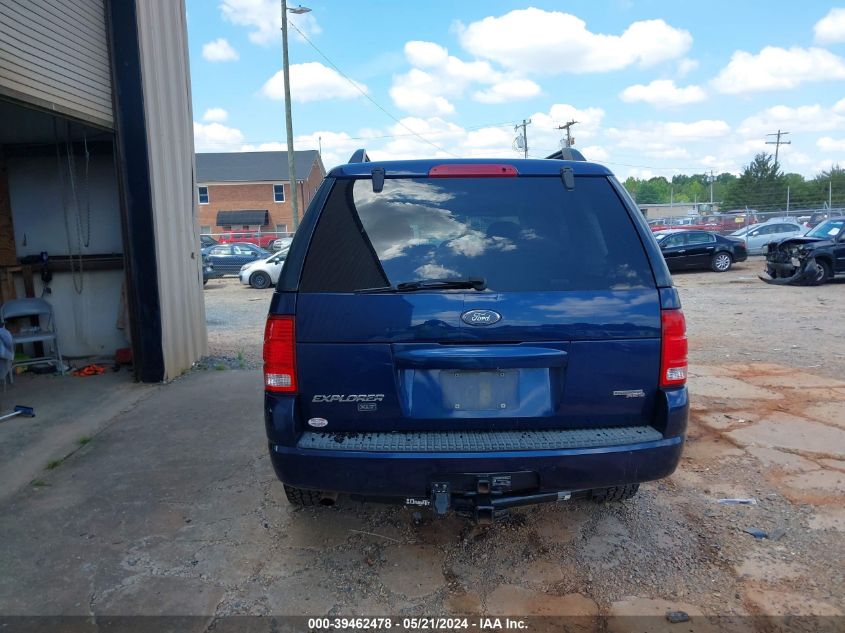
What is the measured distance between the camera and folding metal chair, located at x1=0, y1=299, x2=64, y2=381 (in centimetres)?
664

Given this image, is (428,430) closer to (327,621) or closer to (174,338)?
(327,621)

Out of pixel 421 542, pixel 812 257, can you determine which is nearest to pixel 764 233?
pixel 812 257

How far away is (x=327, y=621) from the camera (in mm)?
2635

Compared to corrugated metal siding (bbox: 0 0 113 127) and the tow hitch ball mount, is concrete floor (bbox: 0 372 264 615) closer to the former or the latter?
the tow hitch ball mount

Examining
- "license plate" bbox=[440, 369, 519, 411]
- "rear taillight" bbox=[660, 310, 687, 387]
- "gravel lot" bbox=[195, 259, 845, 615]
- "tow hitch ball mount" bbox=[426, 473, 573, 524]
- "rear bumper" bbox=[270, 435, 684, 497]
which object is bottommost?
"gravel lot" bbox=[195, 259, 845, 615]

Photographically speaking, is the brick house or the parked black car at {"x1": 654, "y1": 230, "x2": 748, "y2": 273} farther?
the brick house

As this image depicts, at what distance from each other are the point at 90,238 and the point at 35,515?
5053 mm

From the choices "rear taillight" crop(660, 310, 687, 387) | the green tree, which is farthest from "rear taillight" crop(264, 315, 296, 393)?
the green tree

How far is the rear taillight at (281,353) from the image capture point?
2.65 metres

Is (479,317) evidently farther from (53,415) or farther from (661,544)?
(53,415)

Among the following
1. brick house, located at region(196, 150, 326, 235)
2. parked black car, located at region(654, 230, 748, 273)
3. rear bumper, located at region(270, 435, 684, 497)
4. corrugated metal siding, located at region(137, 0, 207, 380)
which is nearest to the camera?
rear bumper, located at region(270, 435, 684, 497)

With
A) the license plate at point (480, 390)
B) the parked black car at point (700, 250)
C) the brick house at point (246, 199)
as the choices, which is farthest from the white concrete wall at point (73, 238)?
the brick house at point (246, 199)

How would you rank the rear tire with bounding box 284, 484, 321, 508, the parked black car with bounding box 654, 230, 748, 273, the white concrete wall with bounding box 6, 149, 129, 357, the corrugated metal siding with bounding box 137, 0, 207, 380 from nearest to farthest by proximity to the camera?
the rear tire with bounding box 284, 484, 321, 508
the corrugated metal siding with bounding box 137, 0, 207, 380
the white concrete wall with bounding box 6, 149, 129, 357
the parked black car with bounding box 654, 230, 748, 273

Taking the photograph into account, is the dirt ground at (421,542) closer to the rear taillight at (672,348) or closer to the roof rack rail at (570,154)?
the rear taillight at (672,348)
